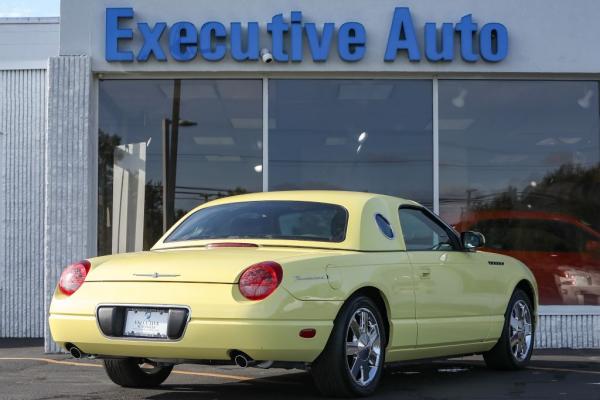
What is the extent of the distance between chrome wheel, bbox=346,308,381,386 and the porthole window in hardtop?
0.75 m

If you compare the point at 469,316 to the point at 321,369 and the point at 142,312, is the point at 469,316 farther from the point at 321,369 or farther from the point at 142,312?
the point at 142,312

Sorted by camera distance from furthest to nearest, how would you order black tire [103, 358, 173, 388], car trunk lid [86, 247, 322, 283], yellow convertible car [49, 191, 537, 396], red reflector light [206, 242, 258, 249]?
black tire [103, 358, 173, 388] → red reflector light [206, 242, 258, 249] → car trunk lid [86, 247, 322, 283] → yellow convertible car [49, 191, 537, 396]

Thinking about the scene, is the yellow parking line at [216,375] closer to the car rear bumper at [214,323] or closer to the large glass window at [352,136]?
the car rear bumper at [214,323]

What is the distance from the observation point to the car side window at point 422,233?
25.1ft

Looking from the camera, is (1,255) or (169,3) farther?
(1,255)

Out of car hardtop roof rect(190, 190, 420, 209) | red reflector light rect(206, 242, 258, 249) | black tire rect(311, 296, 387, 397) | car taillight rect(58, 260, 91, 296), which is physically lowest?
black tire rect(311, 296, 387, 397)

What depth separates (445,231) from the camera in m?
8.23

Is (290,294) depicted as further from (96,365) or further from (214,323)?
(96,365)

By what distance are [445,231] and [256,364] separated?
263cm

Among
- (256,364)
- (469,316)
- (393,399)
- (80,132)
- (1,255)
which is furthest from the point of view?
(1,255)

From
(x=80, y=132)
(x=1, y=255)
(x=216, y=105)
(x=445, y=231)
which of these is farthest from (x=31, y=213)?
(x=445, y=231)

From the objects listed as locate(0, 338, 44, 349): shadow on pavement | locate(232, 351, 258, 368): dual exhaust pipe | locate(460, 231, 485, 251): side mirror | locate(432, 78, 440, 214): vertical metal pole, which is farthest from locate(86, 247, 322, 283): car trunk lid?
locate(0, 338, 44, 349): shadow on pavement

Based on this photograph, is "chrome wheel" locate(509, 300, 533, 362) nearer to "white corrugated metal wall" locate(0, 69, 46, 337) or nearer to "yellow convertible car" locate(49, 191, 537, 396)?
"yellow convertible car" locate(49, 191, 537, 396)

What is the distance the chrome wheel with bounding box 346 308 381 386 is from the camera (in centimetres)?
657
